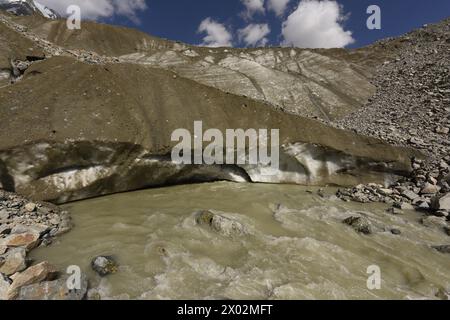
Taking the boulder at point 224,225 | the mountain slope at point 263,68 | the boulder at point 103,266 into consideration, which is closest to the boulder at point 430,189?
the mountain slope at point 263,68

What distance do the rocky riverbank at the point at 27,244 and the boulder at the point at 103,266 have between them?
77 centimetres

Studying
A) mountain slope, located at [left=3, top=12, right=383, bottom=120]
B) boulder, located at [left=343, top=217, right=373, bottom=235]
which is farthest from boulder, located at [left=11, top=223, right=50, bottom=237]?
mountain slope, located at [left=3, top=12, right=383, bottom=120]

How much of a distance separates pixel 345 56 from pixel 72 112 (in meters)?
50.2

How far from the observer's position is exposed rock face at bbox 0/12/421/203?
40.8 feet

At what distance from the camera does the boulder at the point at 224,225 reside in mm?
10148

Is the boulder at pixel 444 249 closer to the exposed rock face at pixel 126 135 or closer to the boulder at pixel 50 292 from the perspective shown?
the exposed rock face at pixel 126 135

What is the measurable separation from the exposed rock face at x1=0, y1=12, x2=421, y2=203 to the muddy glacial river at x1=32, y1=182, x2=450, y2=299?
4.65ft

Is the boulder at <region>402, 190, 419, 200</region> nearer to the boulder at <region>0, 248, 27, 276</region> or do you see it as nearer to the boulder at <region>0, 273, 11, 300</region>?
the boulder at <region>0, 248, 27, 276</region>

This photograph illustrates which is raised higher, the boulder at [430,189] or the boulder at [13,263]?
the boulder at [430,189]
